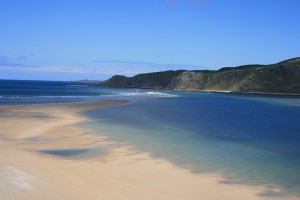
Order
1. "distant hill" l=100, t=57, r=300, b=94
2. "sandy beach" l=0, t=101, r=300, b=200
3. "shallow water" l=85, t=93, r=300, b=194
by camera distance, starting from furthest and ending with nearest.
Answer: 1. "distant hill" l=100, t=57, r=300, b=94
2. "shallow water" l=85, t=93, r=300, b=194
3. "sandy beach" l=0, t=101, r=300, b=200

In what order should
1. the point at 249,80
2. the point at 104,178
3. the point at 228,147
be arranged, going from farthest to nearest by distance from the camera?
1. the point at 249,80
2. the point at 228,147
3. the point at 104,178

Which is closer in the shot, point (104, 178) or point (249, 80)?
point (104, 178)

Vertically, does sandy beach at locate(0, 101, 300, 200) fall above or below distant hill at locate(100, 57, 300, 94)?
below

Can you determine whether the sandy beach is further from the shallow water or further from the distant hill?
the distant hill

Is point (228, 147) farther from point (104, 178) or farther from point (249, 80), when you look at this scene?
point (249, 80)

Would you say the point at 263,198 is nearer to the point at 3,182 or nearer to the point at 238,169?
the point at 238,169

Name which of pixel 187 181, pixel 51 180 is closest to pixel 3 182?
pixel 51 180

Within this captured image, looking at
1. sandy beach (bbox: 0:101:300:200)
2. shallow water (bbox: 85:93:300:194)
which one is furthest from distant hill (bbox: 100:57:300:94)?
sandy beach (bbox: 0:101:300:200)

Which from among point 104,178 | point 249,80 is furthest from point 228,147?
point 249,80

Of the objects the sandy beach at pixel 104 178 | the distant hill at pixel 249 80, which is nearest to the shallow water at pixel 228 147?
the sandy beach at pixel 104 178

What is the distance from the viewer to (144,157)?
21.5m

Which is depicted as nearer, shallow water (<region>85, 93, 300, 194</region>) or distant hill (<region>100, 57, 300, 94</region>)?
shallow water (<region>85, 93, 300, 194</region>)

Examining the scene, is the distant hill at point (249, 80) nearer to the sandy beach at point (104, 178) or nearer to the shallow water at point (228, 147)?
the shallow water at point (228, 147)

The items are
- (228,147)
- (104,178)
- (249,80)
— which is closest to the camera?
(104,178)
